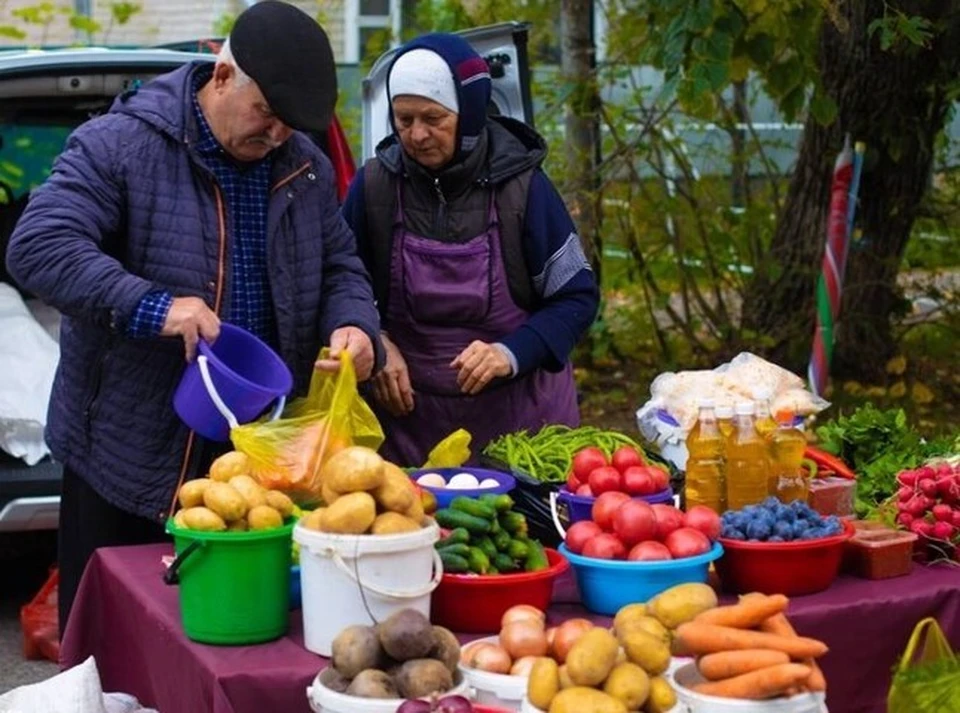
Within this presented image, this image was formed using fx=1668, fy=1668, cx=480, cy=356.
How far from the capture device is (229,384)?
342cm

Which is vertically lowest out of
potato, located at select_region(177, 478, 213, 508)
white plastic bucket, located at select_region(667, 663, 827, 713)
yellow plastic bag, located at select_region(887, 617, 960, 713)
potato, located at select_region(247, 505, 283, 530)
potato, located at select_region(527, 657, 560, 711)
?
yellow plastic bag, located at select_region(887, 617, 960, 713)

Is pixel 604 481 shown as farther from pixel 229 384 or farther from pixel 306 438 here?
pixel 229 384

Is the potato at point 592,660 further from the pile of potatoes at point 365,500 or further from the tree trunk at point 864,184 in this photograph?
the tree trunk at point 864,184

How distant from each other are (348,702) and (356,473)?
16.6 inches

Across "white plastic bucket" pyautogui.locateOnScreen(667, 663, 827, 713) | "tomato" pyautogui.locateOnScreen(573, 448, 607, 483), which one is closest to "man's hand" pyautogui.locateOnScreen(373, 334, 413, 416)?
"tomato" pyautogui.locateOnScreen(573, 448, 607, 483)

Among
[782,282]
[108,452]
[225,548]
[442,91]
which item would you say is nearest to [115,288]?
[108,452]

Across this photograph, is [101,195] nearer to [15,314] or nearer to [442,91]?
[442,91]

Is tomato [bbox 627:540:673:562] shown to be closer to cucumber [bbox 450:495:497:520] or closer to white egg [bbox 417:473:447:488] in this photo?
cucumber [bbox 450:495:497:520]

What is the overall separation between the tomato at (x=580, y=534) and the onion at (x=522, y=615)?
274 mm

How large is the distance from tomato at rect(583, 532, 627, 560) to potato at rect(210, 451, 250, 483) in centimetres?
68

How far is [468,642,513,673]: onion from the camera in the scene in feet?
9.30

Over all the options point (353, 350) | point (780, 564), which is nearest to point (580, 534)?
point (780, 564)

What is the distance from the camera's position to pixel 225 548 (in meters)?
2.98

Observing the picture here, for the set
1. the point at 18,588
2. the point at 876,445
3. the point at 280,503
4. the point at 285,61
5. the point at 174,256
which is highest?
the point at 285,61
